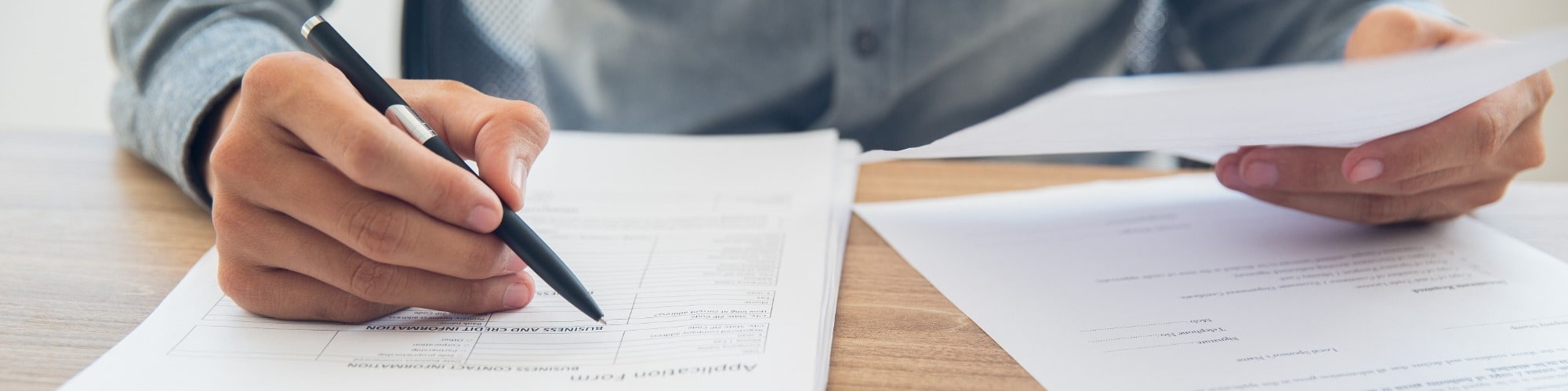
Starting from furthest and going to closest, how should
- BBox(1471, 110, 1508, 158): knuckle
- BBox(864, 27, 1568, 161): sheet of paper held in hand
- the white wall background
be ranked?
the white wall background, BBox(1471, 110, 1508, 158): knuckle, BBox(864, 27, 1568, 161): sheet of paper held in hand

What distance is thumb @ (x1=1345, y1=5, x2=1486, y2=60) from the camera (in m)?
0.51

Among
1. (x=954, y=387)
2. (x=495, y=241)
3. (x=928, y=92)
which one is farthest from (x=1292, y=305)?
(x=928, y=92)

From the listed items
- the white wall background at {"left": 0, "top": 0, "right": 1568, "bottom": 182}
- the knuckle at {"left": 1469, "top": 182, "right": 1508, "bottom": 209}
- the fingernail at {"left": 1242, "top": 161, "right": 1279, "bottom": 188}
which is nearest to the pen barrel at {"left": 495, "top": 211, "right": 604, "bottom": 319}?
the fingernail at {"left": 1242, "top": 161, "right": 1279, "bottom": 188}

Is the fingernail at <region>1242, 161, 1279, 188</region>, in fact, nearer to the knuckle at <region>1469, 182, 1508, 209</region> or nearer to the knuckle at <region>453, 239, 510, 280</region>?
the knuckle at <region>1469, 182, 1508, 209</region>

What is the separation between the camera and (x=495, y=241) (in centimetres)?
36

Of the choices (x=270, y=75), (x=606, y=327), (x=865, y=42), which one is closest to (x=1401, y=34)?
(x=865, y=42)

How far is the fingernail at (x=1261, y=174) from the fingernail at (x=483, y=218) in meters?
0.40

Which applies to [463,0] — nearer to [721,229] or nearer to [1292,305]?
[721,229]

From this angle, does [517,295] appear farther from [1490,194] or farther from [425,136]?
[1490,194]

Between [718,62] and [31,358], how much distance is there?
1.79 ft

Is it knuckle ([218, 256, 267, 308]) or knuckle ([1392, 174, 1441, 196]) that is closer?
knuckle ([218, 256, 267, 308])

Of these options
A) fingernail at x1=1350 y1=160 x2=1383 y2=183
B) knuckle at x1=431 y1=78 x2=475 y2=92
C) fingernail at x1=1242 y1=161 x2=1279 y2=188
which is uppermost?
fingernail at x1=1242 y1=161 x2=1279 y2=188

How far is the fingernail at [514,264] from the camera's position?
366 millimetres

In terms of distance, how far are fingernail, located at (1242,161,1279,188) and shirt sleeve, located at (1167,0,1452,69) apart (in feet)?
0.82
